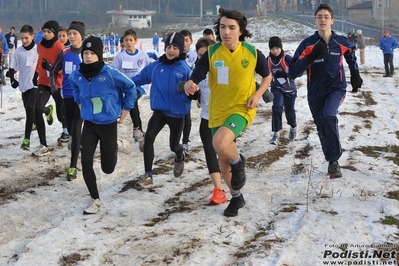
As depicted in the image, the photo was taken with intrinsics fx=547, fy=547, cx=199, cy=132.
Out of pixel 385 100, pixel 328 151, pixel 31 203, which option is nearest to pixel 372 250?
pixel 328 151

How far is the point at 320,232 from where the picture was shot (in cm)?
496

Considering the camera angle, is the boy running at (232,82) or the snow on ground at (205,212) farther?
the boy running at (232,82)

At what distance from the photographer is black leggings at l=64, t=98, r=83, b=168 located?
7477 mm

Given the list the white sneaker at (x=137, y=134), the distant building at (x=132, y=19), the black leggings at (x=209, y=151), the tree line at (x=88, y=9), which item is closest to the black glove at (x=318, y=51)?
the black leggings at (x=209, y=151)

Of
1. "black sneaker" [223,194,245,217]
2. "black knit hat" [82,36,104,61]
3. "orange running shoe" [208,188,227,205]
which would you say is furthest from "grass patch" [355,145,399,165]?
"black knit hat" [82,36,104,61]

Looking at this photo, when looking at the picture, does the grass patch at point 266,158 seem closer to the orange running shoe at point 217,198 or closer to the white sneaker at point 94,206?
the orange running shoe at point 217,198

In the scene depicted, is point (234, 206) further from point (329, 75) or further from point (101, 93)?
point (329, 75)

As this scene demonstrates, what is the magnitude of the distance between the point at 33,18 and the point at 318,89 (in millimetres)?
104934

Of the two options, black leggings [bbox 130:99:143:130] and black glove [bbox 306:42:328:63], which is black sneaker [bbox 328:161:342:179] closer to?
black glove [bbox 306:42:328:63]

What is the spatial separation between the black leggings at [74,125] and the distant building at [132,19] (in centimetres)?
9078

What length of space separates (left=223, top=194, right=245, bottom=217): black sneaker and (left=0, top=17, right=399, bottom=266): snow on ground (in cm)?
9

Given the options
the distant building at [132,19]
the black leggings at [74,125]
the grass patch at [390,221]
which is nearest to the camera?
the grass patch at [390,221]

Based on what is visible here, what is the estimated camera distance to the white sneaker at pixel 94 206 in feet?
19.2

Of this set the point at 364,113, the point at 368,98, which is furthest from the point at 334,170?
the point at 368,98
